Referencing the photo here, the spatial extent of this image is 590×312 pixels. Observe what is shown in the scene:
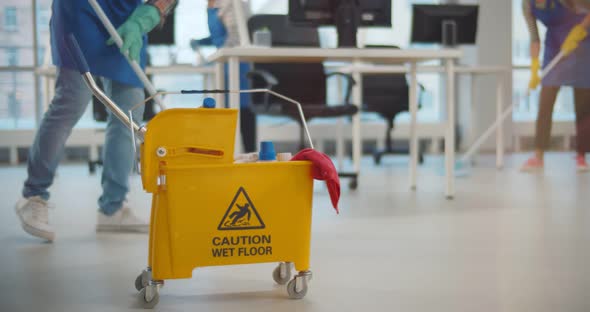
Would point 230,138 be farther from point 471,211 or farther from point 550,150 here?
point 550,150

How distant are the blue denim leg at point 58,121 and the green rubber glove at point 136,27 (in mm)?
147

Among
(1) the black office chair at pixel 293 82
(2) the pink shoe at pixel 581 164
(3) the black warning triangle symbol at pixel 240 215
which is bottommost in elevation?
(2) the pink shoe at pixel 581 164

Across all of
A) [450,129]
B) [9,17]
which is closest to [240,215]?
[9,17]

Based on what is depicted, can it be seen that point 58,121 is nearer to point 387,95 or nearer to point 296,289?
point 296,289

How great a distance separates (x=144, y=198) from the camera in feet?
9.36

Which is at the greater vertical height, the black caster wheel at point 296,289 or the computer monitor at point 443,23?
the computer monitor at point 443,23

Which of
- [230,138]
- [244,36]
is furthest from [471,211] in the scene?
[230,138]

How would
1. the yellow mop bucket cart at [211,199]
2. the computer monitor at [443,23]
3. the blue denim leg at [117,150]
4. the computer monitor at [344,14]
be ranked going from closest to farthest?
the yellow mop bucket cart at [211,199] < the blue denim leg at [117,150] < the computer monitor at [344,14] < the computer monitor at [443,23]

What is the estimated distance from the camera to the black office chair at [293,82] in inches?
125

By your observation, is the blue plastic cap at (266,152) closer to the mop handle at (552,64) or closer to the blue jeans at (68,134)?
the blue jeans at (68,134)

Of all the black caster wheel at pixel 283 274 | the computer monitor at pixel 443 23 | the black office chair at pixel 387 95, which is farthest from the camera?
the black office chair at pixel 387 95

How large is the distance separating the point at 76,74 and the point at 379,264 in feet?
3.04

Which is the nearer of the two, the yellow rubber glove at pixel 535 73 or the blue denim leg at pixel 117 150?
the blue denim leg at pixel 117 150

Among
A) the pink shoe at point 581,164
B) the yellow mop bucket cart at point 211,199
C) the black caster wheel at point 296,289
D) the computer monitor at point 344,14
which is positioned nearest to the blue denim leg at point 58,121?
the yellow mop bucket cart at point 211,199
